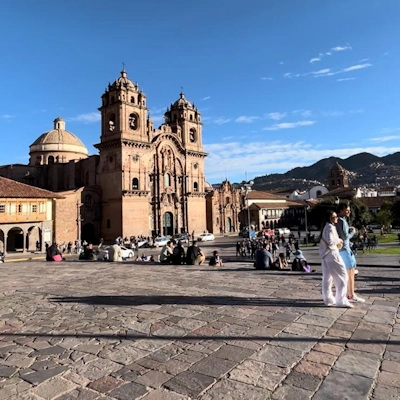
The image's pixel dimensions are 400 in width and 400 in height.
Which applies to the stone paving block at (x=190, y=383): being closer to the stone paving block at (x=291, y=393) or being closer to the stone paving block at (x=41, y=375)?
the stone paving block at (x=291, y=393)

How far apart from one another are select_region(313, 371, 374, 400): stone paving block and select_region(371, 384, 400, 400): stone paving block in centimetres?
7

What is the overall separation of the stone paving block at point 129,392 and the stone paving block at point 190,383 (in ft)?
0.86

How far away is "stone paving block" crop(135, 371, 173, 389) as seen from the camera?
358cm

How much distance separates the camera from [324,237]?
6.34m

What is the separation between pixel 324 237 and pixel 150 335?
3.56 meters

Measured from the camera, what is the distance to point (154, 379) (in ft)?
12.1

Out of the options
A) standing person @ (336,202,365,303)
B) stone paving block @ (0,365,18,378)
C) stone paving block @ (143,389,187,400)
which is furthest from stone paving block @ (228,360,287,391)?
standing person @ (336,202,365,303)

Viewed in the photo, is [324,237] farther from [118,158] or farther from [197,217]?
[197,217]

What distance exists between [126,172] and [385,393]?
4287 cm

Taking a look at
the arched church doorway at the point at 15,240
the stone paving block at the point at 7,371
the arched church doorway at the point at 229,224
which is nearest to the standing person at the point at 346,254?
the stone paving block at the point at 7,371

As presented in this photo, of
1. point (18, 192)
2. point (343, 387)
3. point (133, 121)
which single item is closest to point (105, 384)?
point (343, 387)

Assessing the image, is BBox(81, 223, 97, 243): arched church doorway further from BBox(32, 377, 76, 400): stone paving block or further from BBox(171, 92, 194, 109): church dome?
BBox(32, 377, 76, 400): stone paving block

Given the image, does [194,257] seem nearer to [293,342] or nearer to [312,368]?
[293,342]

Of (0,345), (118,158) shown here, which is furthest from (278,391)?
(118,158)
